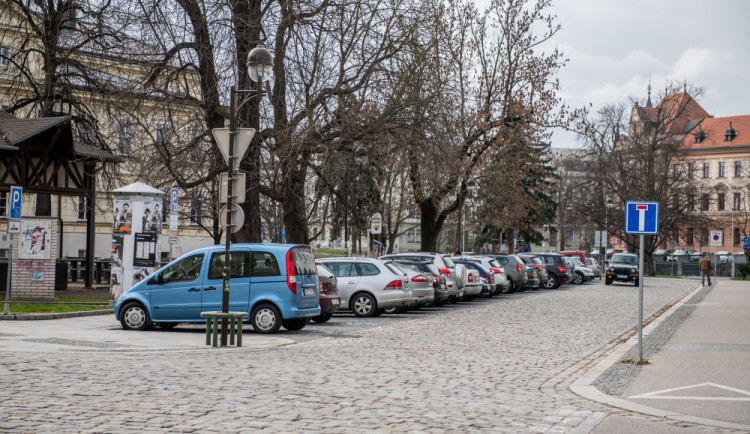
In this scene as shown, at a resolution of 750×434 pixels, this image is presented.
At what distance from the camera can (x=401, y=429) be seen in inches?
303

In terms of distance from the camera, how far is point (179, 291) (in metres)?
17.5

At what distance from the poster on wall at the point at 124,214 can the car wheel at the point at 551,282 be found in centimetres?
2562

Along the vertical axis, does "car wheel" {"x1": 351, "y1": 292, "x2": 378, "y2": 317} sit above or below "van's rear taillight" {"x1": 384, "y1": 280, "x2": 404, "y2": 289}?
below

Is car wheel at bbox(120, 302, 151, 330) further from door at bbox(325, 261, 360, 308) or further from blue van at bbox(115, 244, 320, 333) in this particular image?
door at bbox(325, 261, 360, 308)

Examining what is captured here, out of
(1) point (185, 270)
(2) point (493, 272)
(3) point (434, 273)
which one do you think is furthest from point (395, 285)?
(2) point (493, 272)

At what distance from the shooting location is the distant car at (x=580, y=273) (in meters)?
51.9

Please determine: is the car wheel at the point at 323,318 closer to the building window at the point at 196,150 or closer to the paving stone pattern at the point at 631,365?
the building window at the point at 196,150

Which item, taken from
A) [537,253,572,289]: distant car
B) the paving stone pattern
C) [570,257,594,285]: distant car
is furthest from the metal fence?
the paving stone pattern

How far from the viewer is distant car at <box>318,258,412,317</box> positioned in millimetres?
22673

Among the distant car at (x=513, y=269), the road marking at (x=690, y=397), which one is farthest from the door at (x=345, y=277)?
the distant car at (x=513, y=269)

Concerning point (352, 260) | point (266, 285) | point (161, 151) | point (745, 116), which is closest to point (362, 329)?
Answer: point (266, 285)

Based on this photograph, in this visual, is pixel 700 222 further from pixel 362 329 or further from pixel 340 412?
pixel 340 412

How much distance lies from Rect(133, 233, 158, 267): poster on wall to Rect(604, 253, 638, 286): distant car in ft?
106

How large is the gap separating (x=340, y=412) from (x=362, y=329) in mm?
10474
